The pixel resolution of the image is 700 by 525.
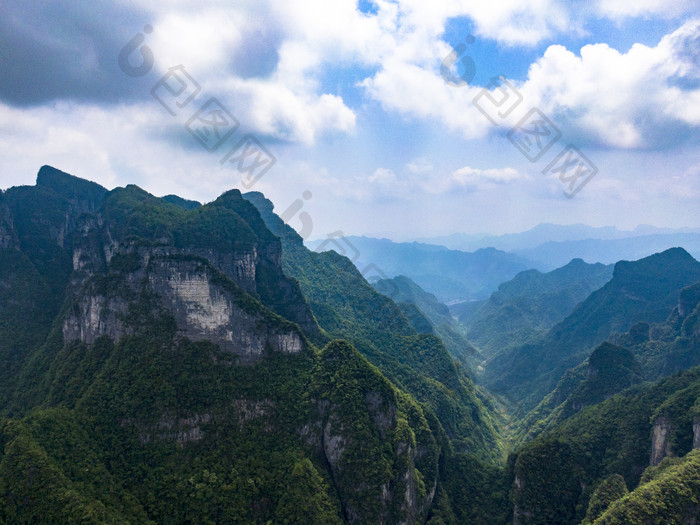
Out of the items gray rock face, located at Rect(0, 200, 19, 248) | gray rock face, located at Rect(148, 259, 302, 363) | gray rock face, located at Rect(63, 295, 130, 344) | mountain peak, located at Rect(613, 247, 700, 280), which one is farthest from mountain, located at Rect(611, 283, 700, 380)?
gray rock face, located at Rect(0, 200, 19, 248)

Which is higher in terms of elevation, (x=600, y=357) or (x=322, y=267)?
(x=322, y=267)

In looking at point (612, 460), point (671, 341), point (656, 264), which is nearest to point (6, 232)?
point (612, 460)

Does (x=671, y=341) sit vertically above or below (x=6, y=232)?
below

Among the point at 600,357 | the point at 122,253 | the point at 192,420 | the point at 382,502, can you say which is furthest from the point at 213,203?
the point at 600,357

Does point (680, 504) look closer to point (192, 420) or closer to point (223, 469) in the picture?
point (223, 469)

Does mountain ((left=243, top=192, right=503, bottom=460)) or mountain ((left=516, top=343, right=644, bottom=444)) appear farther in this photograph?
mountain ((left=243, top=192, right=503, bottom=460))

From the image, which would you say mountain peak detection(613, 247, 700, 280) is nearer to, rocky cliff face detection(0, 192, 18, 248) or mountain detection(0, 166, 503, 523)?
mountain detection(0, 166, 503, 523)

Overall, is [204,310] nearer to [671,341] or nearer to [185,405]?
[185,405]
